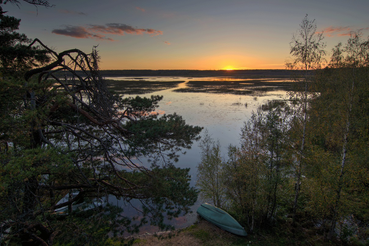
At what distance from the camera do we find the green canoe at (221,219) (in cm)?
1165

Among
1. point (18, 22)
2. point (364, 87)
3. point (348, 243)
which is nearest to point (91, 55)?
point (18, 22)

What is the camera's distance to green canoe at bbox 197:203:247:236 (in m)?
11.7

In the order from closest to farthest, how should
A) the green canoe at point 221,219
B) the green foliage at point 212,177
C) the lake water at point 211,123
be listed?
the green canoe at point 221,219, the green foliage at point 212,177, the lake water at point 211,123

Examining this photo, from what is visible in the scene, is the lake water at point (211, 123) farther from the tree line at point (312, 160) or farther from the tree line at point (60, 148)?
the tree line at point (60, 148)

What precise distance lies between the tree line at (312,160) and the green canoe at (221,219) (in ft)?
3.10

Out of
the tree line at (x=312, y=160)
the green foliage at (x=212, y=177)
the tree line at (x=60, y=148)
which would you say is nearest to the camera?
the tree line at (x=60, y=148)

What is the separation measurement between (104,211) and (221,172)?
30.2 feet

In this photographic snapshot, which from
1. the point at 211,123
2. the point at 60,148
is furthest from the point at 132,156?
the point at 211,123

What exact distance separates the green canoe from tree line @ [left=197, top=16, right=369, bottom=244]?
945 millimetres

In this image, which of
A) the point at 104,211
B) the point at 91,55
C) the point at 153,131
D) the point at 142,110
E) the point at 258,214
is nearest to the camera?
the point at 91,55

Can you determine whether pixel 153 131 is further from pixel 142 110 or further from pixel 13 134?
pixel 13 134

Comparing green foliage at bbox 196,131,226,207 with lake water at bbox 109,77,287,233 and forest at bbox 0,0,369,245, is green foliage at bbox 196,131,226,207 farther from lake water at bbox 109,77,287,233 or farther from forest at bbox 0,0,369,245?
lake water at bbox 109,77,287,233

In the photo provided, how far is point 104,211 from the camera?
19.0 feet

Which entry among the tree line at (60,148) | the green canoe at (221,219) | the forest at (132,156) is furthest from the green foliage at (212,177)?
the tree line at (60,148)
